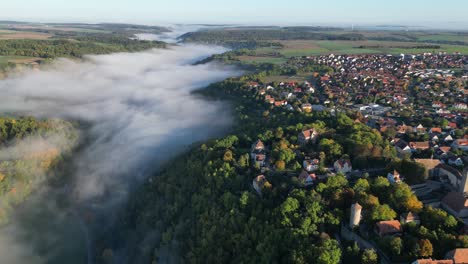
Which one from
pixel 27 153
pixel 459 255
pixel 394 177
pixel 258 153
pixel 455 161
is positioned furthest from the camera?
pixel 27 153

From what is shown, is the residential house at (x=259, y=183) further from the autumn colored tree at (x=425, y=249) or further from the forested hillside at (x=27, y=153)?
the forested hillside at (x=27, y=153)

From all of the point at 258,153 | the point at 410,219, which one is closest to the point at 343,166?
the point at 410,219

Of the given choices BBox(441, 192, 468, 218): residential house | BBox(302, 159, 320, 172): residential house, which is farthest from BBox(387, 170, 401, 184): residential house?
BBox(302, 159, 320, 172): residential house

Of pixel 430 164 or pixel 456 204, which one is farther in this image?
pixel 430 164

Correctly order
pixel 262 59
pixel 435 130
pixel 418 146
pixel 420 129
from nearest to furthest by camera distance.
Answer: pixel 418 146 < pixel 435 130 < pixel 420 129 < pixel 262 59

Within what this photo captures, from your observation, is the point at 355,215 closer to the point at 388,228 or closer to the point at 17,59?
the point at 388,228

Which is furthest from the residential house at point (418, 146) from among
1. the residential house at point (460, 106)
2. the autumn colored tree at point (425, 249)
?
the residential house at point (460, 106)

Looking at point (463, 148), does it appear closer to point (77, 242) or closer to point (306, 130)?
point (306, 130)
